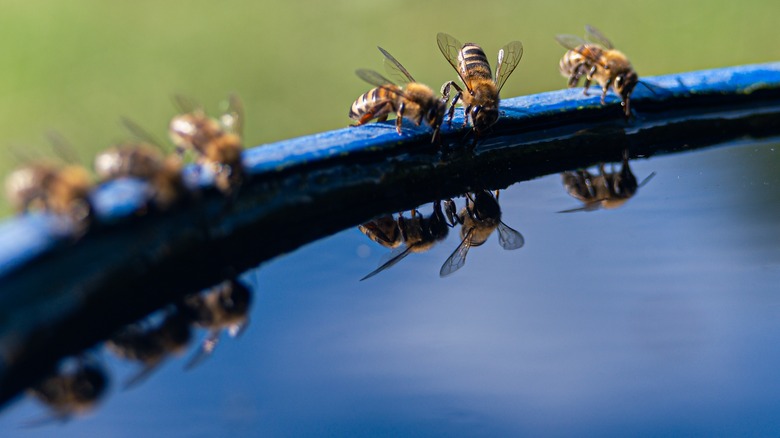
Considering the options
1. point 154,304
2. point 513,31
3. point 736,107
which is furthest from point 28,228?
point 513,31

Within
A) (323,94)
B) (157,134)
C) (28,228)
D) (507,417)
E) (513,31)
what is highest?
(513,31)

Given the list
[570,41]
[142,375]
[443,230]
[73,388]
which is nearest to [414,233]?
[443,230]

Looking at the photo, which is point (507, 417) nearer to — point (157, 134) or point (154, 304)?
point (154, 304)

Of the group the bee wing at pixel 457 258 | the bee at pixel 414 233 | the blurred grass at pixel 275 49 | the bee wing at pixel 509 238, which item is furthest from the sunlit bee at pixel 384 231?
the blurred grass at pixel 275 49

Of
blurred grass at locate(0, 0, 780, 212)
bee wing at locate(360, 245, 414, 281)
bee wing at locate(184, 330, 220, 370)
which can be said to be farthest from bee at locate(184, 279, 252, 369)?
blurred grass at locate(0, 0, 780, 212)

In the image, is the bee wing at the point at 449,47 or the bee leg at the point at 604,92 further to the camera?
the bee wing at the point at 449,47

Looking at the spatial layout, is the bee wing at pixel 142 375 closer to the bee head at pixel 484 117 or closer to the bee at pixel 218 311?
the bee at pixel 218 311

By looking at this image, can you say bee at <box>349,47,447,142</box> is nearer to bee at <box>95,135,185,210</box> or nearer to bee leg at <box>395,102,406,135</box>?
bee leg at <box>395,102,406,135</box>
